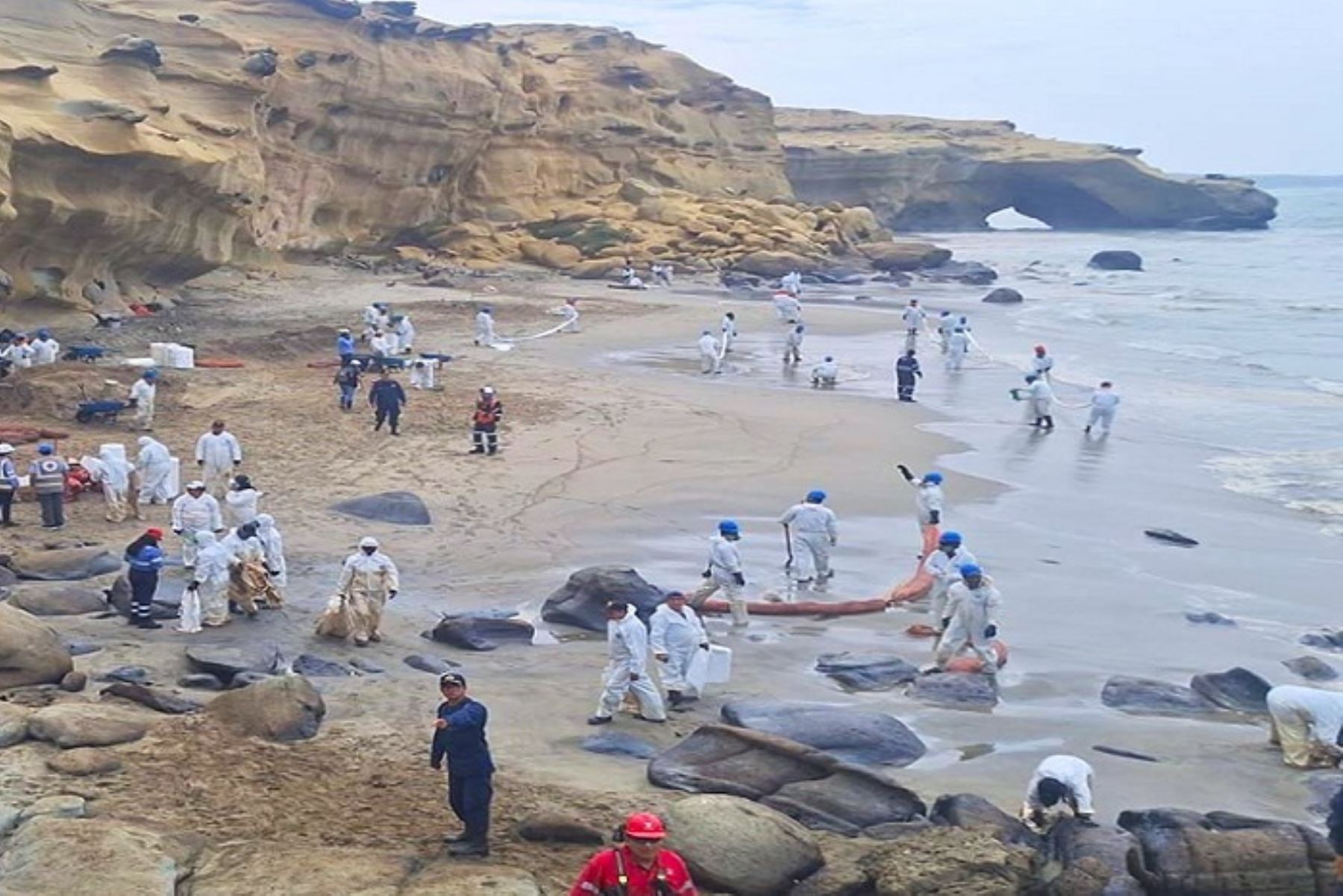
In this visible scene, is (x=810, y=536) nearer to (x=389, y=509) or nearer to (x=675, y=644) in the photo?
(x=675, y=644)

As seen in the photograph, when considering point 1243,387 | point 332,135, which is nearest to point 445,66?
point 332,135

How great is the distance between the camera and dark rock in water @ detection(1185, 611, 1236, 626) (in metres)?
16.4

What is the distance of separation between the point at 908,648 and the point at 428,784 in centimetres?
617

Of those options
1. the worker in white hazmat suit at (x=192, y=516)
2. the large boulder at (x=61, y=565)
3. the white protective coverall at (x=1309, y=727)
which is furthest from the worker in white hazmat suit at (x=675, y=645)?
the large boulder at (x=61, y=565)

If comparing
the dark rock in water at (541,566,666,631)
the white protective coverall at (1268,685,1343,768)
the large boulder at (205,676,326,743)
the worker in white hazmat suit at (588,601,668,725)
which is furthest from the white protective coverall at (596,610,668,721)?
the white protective coverall at (1268,685,1343,768)

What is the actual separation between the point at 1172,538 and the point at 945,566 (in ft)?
20.0

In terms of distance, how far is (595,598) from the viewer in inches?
609

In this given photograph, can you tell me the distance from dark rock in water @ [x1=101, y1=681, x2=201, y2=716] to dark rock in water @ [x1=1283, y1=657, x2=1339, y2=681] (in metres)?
9.89

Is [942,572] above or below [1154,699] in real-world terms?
above

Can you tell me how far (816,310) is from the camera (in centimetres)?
4747

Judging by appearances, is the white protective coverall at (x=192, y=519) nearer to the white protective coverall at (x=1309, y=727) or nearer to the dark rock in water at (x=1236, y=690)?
the dark rock in water at (x=1236, y=690)

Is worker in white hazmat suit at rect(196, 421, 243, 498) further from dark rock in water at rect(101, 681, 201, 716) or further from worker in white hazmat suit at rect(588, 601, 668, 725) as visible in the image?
worker in white hazmat suit at rect(588, 601, 668, 725)

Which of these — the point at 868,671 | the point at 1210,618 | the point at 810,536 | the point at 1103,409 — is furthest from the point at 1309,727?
the point at 1103,409

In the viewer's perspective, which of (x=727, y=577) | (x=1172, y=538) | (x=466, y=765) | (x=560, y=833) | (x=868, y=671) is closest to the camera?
(x=466, y=765)
